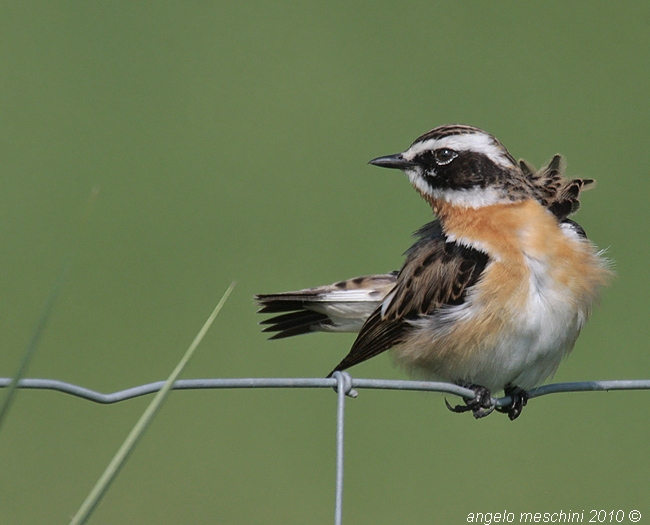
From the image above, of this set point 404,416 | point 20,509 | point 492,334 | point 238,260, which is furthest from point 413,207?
point 492,334

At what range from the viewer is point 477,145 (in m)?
5.41

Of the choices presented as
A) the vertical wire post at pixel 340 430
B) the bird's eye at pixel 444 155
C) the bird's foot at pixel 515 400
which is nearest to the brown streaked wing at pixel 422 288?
the bird's eye at pixel 444 155

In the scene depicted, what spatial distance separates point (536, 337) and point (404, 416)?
3877 mm

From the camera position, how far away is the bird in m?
4.97

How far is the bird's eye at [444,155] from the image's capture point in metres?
5.44

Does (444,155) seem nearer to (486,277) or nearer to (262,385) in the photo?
(486,277)

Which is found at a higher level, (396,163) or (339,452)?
(396,163)

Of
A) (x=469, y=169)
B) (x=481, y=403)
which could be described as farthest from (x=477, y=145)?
(x=481, y=403)

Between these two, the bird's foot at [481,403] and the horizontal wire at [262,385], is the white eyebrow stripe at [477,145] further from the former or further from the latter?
the horizontal wire at [262,385]

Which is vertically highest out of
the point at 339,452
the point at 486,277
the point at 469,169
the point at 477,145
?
the point at 477,145

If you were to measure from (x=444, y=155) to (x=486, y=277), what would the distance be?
0.82 m

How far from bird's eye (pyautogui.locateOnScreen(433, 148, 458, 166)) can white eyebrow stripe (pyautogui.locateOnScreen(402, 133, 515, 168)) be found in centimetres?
2

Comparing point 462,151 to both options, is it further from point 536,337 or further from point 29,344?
point 29,344

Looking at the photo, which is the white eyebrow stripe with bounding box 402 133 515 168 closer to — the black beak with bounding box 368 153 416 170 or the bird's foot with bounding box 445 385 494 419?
the black beak with bounding box 368 153 416 170
